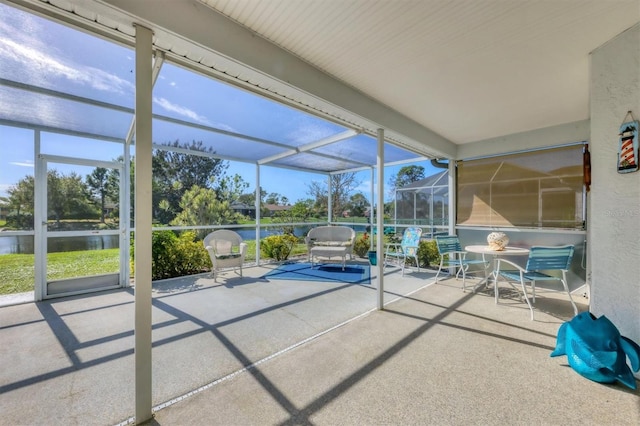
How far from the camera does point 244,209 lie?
670 centimetres

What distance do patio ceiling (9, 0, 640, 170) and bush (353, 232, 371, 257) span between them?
4.47 metres

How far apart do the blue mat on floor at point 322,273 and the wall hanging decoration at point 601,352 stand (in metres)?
2.96

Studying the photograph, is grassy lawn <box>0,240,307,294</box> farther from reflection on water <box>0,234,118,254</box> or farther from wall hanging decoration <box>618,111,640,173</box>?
wall hanging decoration <box>618,111,640,173</box>

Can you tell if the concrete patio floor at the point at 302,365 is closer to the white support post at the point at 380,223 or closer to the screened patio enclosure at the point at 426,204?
the white support post at the point at 380,223

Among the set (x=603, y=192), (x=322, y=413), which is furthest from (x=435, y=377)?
(x=603, y=192)

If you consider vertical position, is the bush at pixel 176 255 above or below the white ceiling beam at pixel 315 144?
below

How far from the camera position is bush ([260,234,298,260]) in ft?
22.3

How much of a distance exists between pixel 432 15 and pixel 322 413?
2.94m

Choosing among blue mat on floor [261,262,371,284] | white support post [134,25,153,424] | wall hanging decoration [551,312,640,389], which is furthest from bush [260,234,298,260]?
wall hanging decoration [551,312,640,389]

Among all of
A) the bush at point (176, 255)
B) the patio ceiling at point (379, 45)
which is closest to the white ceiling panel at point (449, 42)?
the patio ceiling at point (379, 45)

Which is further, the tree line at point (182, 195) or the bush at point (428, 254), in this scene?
the bush at point (428, 254)

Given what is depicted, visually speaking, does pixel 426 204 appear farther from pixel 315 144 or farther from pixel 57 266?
pixel 57 266

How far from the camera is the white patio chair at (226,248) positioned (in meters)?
4.93

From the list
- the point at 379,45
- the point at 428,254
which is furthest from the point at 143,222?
the point at 428,254
